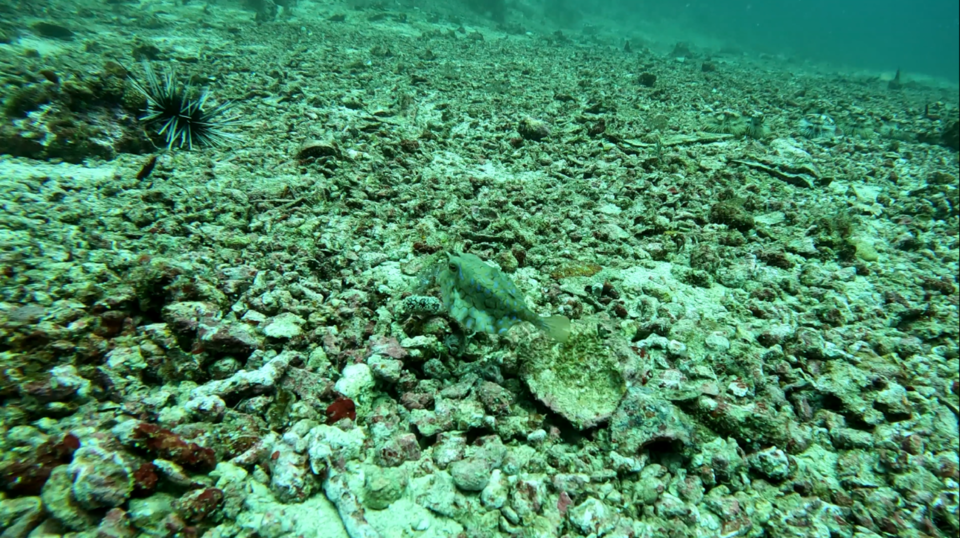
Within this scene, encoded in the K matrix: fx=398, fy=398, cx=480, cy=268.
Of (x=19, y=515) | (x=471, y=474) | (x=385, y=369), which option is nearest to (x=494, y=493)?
(x=471, y=474)

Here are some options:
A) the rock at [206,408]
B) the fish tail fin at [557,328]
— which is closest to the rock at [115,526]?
A: the rock at [206,408]

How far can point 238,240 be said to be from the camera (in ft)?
12.9

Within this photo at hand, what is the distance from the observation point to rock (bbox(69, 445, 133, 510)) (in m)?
1.81

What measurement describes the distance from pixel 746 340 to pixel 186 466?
4.27 meters

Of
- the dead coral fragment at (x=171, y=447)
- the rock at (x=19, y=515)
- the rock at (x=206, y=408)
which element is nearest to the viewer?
the rock at (x=19, y=515)

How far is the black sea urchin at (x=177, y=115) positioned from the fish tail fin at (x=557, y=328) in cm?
565

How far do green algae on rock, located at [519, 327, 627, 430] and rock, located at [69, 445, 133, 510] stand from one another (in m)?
2.27

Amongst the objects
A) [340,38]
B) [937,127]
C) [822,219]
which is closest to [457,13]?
[340,38]

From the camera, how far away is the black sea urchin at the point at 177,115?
17.7 feet

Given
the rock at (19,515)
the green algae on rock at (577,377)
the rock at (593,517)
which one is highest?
the green algae on rock at (577,377)

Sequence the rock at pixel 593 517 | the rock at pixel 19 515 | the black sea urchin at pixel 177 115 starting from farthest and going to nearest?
the black sea urchin at pixel 177 115 < the rock at pixel 593 517 < the rock at pixel 19 515

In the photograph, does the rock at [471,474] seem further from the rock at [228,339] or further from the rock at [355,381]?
the rock at [228,339]

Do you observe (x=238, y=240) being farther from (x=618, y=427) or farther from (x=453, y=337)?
(x=618, y=427)

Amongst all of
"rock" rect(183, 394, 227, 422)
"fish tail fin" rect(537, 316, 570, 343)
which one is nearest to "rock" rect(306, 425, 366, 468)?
"rock" rect(183, 394, 227, 422)
